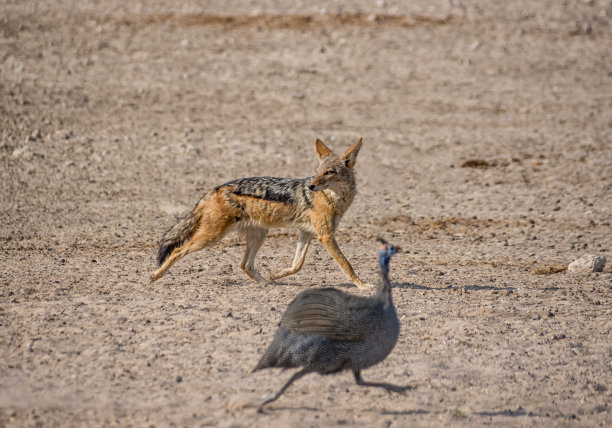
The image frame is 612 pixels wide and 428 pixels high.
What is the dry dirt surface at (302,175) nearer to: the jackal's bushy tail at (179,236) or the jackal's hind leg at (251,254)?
the jackal's hind leg at (251,254)

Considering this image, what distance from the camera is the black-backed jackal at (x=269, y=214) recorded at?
8289 millimetres

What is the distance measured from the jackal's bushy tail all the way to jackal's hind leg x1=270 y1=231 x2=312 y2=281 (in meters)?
0.99

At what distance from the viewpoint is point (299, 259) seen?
8.56m

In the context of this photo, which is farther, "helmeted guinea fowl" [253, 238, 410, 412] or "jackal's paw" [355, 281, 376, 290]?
"jackal's paw" [355, 281, 376, 290]

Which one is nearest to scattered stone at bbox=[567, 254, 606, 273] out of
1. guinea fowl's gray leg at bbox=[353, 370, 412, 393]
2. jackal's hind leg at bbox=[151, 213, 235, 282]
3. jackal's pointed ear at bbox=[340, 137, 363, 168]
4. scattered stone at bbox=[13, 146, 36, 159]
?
jackal's pointed ear at bbox=[340, 137, 363, 168]

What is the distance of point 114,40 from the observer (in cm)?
1753

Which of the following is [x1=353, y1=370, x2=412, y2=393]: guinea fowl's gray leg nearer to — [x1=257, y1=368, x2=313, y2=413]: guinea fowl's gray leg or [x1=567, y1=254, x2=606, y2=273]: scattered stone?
[x1=257, y1=368, x2=313, y2=413]: guinea fowl's gray leg

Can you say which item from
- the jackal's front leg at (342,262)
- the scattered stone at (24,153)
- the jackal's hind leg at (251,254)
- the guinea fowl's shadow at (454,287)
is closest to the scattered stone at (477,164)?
the guinea fowl's shadow at (454,287)

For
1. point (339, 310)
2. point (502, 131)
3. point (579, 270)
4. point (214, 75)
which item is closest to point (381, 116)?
point (502, 131)

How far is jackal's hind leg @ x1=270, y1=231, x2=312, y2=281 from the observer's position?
28.0 ft

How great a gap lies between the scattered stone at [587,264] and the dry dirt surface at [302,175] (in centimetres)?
11

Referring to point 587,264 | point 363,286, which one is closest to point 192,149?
point 363,286

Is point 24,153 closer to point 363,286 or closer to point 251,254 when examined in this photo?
point 251,254

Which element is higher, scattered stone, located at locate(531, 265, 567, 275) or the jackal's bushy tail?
the jackal's bushy tail
